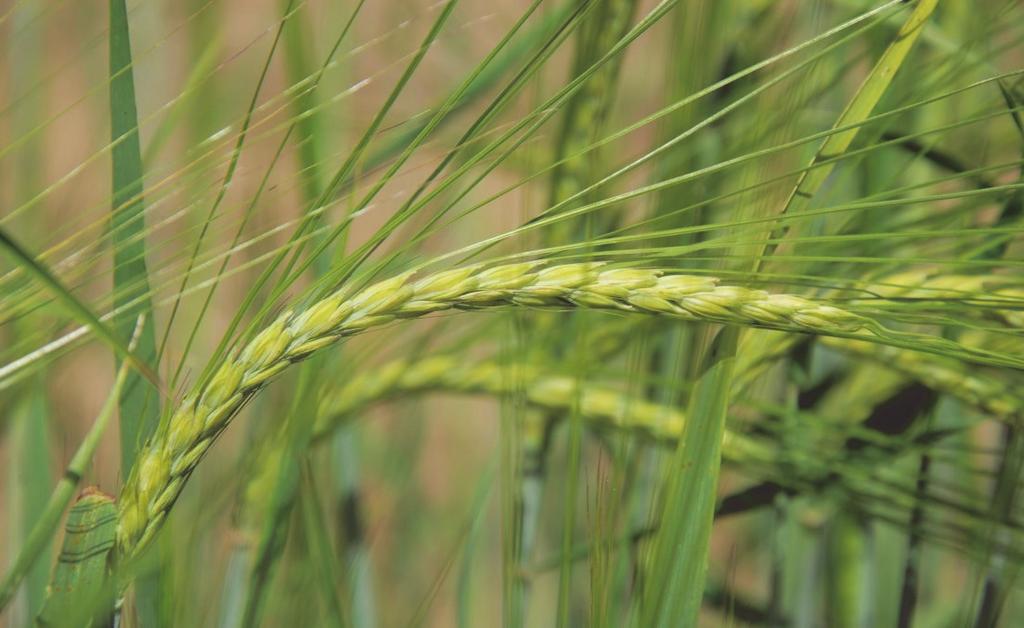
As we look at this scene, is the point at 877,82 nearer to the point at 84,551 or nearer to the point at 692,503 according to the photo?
the point at 692,503

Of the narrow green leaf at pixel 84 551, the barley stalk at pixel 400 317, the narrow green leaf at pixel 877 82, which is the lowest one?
the narrow green leaf at pixel 84 551

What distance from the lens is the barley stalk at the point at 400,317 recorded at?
236 mm

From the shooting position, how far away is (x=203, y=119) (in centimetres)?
38

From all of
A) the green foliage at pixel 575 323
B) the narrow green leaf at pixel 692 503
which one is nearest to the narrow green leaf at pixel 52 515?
the green foliage at pixel 575 323

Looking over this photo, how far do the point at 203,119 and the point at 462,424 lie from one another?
0.38 m

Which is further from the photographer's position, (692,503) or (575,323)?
(575,323)

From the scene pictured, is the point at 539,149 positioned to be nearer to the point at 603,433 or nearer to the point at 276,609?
the point at 603,433

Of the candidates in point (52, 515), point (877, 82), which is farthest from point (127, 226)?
point (877, 82)

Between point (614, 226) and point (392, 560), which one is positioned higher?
point (614, 226)

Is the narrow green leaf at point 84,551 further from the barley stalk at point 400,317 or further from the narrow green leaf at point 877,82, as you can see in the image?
the narrow green leaf at point 877,82

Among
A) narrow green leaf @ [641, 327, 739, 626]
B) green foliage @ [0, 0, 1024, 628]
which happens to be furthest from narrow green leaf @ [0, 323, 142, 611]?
narrow green leaf @ [641, 327, 739, 626]

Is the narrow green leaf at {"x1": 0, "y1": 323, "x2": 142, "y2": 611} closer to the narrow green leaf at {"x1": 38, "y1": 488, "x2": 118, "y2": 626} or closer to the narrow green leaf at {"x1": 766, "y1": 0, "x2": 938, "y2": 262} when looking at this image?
the narrow green leaf at {"x1": 38, "y1": 488, "x2": 118, "y2": 626}

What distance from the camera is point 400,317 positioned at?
250 mm

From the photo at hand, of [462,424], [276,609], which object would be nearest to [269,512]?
[276,609]
